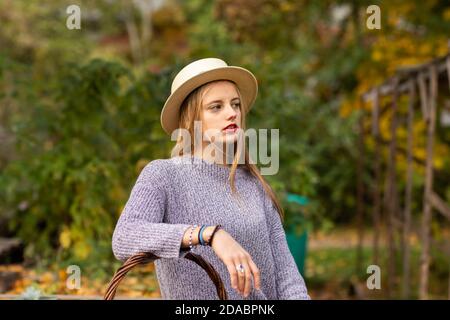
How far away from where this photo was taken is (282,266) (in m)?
2.30

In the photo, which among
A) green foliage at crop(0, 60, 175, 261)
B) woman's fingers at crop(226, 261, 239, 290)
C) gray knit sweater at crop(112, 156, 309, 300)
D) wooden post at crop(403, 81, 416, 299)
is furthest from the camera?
wooden post at crop(403, 81, 416, 299)

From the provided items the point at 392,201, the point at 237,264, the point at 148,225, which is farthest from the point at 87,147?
the point at 237,264

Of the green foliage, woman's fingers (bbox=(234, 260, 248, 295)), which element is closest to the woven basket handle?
woman's fingers (bbox=(234, 260, 248, 295))

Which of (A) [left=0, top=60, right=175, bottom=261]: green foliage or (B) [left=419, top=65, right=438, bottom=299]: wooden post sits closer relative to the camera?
(A) [left=0, top=60, right=175, bottom=261]: green foliage

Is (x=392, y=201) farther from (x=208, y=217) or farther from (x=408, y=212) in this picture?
(x=208, y=217)

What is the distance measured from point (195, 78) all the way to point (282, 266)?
646 mm

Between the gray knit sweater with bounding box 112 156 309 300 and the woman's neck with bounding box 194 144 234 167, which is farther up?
the woman's neck with bounding box 194 144 234 167

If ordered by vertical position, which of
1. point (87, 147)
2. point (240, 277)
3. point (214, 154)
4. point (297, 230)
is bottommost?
point (240, 277)

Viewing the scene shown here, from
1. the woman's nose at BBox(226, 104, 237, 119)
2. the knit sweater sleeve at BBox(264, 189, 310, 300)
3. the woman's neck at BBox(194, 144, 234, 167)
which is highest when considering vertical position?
the woman's nose at BBox(226, 104, 237, 119)

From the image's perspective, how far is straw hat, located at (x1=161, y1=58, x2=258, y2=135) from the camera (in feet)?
7.24

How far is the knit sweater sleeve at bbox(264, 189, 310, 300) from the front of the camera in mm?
2262

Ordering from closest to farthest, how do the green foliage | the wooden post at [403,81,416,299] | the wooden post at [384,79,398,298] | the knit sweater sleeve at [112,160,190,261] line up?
the knit sweater sleeve at [112,160,190,261] < the green foliage < the wooden post at [403,81,416,299] < the wooden post at [384,79,398,298]

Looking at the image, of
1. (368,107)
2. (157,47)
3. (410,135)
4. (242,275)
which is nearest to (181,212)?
(242,275)

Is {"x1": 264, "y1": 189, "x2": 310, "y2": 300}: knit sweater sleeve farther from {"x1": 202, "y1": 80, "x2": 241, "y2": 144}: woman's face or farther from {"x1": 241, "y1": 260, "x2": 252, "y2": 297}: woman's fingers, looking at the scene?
{"x1": 241, "y1": 260, "x2": 252, "y2": 297}: woman's fingers
